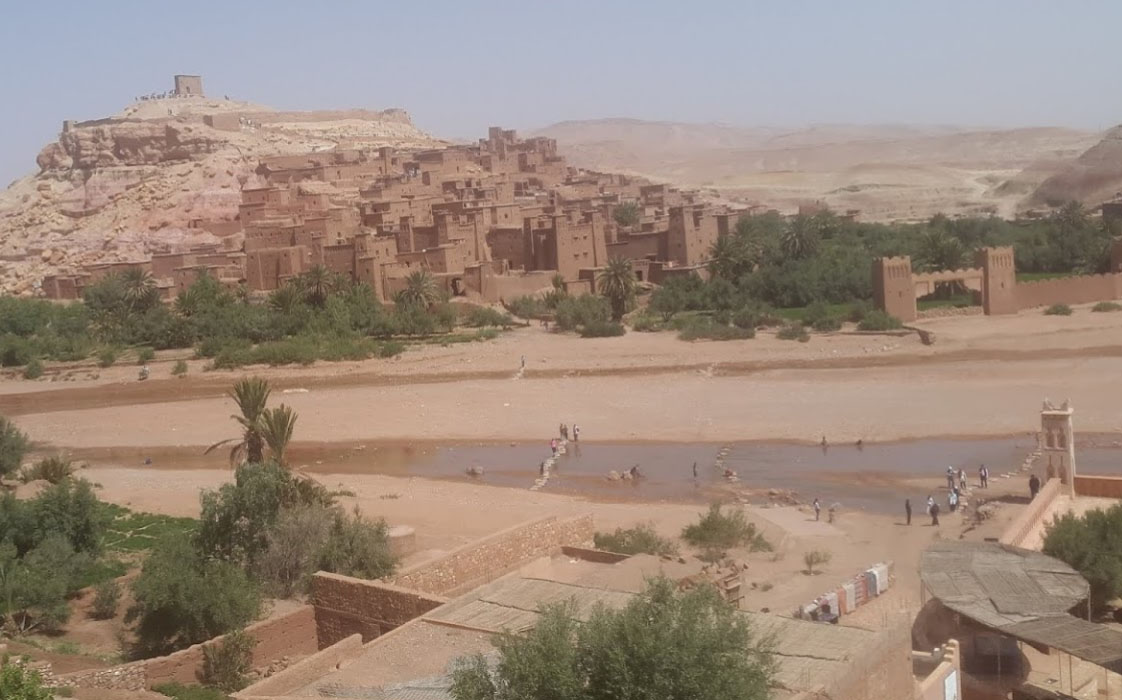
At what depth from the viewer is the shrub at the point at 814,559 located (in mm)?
16375

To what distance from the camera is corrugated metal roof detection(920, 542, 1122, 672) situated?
11086mm

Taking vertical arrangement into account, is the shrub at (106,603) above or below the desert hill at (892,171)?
below

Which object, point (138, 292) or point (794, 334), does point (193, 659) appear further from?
point (138, 292)

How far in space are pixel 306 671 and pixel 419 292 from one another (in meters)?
29.9

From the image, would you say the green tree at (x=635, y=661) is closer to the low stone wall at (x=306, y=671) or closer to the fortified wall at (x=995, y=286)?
the low stone wall at (x=306, y=671)

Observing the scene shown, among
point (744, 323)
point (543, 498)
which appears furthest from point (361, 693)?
point (744, 323)

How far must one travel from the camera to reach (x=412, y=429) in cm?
2945

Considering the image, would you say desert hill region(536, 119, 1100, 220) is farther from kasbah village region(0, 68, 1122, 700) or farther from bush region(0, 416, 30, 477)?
bush region(0, 416, 30, 477)

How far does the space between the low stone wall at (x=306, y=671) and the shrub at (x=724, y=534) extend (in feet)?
24.5

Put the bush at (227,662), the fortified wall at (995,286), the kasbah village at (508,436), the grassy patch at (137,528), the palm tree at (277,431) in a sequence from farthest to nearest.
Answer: the fortified wall at (995,286)
the palm tree at (277,431)
the grassy patch at (137,528)
the bush at (227,662)
the kasbah village at (508,436)

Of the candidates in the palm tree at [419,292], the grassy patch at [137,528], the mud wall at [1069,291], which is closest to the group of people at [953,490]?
the grassy patch at [137,528]

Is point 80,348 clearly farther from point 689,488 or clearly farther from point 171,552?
point 171,552

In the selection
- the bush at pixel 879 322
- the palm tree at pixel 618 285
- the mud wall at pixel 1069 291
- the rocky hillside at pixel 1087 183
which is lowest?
the bush at pixel 879 322

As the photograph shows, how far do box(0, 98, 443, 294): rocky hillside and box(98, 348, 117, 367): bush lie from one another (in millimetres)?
12684
